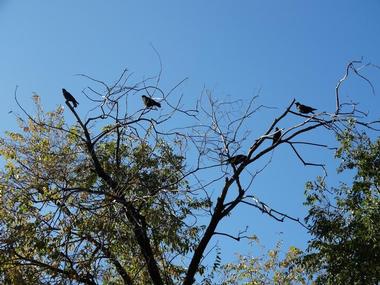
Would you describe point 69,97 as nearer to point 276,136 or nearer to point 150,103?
point 150,103

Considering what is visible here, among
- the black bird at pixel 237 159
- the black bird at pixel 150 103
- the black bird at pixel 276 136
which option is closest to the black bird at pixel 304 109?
the black bird at pixel 276 136

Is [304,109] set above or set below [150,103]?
above

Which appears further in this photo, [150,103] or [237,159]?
[237,159]

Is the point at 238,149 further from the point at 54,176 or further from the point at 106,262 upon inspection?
the point at 106,262

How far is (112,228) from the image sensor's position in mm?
5035

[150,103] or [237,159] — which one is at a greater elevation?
[150,103]

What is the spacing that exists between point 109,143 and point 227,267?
5251 millimetres

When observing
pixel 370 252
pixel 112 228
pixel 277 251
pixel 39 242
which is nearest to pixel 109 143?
pixel 39 242

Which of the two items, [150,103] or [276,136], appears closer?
[150,103]

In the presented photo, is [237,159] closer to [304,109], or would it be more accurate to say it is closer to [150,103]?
[304,109]

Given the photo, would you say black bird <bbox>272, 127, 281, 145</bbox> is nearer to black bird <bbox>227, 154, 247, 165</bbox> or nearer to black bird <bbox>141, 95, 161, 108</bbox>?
black bird <bbox>227, 154, 247, 165</bbox>

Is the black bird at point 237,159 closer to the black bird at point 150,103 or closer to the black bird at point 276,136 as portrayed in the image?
the black bird at point 276,136

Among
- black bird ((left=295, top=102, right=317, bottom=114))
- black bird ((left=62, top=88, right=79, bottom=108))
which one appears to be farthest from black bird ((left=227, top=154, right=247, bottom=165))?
black bird ((left=62, top=88, right=79, bottom=108))

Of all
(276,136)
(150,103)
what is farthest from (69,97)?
(276,136)
